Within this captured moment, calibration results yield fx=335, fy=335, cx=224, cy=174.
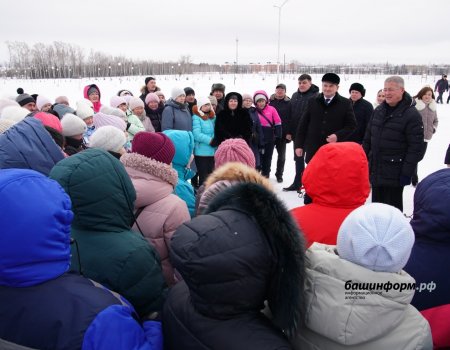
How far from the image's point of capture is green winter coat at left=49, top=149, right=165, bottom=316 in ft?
4.33

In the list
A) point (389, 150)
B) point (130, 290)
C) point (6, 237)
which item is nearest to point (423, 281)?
point (130, 290)

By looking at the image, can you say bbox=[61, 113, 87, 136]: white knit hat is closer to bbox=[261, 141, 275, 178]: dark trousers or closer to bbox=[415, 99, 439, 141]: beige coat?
bbox=[261, 141, 275, 178]: dark trousers

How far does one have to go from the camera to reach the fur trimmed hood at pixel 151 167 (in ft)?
6.44

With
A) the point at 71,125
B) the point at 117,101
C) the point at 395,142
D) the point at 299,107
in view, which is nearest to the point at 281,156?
the point at 299,107

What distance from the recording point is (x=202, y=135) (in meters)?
4.84

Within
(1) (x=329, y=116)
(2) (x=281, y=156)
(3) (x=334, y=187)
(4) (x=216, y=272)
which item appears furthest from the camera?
(2) (x=281, y=156)

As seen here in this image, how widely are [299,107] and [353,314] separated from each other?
491cm

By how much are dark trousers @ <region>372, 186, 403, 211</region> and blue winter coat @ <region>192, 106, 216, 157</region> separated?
7.40 feet

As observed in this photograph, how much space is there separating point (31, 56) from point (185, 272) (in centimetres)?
8761

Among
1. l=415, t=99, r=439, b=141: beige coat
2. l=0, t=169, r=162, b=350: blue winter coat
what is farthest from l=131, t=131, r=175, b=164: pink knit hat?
l=415, t=99, r=439, b=141: beige coat

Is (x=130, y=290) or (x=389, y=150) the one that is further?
(x=389, y=150)

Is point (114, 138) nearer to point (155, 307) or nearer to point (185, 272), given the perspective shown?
point (155, 307)

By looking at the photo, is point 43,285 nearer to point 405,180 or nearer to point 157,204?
point 157,204

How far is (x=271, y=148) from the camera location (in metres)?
5.85
